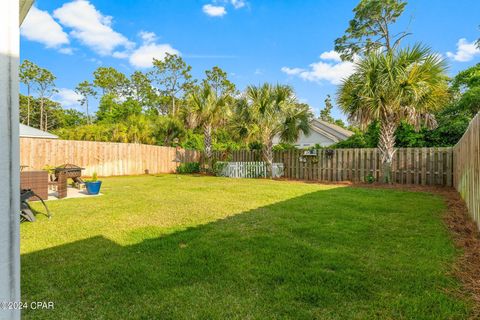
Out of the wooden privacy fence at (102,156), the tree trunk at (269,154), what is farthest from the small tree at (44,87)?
the tree trunk at (269,154)

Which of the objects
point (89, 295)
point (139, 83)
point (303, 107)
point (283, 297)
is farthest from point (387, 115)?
point (139, 83)

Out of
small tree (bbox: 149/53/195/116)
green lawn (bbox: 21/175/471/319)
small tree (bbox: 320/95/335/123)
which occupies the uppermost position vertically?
small tree (bbox: 149/53/195/116)

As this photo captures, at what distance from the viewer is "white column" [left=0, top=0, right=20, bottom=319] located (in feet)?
3.99

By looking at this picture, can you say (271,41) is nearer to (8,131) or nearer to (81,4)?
(81,4)

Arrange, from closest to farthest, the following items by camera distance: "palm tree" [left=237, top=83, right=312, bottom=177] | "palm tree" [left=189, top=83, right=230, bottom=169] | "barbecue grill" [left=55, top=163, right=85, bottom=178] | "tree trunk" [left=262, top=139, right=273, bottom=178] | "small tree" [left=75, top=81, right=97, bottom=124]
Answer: "barbecue grill" [left=55, top=163, right=85, bottom=178], "palm tree" [left=237, top=83, right=312, bottom=177], "tree trunk" [left=262, top=139, right=273, bottom=178], "palm tree" [left=189, top=83, right=230, bottom=169], "small tree" [left=75, top=81, right=97, bottom=124]

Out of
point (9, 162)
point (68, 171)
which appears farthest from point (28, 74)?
point (9, 162)

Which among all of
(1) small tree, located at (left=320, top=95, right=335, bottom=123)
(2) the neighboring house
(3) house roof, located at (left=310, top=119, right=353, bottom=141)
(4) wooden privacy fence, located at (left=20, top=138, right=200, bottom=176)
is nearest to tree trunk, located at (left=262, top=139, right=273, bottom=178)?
(4) wooden privacy fence, located at (left=20, top=138, right=200, bottom=176)

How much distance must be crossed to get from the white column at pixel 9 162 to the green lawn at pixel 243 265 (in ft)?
3.27

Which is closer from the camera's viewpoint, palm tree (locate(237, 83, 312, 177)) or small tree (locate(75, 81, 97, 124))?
palm tree (locate(237, 83, 312, 177))

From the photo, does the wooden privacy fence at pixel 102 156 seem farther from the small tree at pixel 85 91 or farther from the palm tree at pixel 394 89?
the small tree at pixel 85 91

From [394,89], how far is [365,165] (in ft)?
11.5

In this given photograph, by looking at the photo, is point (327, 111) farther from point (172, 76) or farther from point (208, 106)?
point (208, 106)

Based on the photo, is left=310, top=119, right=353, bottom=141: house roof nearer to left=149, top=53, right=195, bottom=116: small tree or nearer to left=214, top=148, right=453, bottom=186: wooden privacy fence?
left=214, top=148, right=453, bottom=186: wooden privacy fence

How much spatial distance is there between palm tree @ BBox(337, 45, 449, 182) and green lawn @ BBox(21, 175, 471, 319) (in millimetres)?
5293
